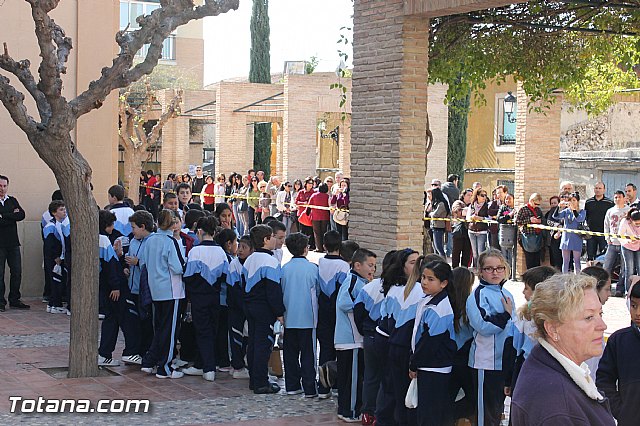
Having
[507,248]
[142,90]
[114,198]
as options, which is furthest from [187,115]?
[114,198]

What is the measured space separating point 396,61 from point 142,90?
137 feet

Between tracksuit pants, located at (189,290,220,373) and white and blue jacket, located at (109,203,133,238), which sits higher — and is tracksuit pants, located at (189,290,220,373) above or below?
below

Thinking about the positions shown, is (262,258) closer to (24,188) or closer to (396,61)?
(396,61)

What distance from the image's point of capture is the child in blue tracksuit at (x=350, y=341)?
850 cm

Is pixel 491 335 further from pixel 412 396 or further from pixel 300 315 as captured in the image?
pixel 300 315

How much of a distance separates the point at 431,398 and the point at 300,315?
2.49 meters

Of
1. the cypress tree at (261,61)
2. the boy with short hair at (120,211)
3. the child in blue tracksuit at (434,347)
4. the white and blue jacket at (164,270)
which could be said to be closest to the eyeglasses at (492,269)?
the child in blue tracksuit at (434,347)

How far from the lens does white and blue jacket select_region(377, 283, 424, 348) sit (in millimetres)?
7418

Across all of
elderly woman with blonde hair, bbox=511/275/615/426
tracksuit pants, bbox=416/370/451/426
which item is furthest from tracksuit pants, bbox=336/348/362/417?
elderly woman with blonde hair, bbox=511/275/615/426

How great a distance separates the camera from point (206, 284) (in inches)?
392

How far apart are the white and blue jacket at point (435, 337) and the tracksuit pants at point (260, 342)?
2.62 metres

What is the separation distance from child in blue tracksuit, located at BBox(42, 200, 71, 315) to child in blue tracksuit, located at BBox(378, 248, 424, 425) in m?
7.73

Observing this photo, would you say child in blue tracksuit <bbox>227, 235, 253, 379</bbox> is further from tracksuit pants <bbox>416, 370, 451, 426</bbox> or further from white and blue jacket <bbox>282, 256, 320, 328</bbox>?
tracksuit pants <bbox>416, 370, 451, 426</bbox>

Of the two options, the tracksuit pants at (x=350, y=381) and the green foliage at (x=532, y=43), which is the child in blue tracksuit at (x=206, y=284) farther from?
the green foliage at (x=532, y=43)
